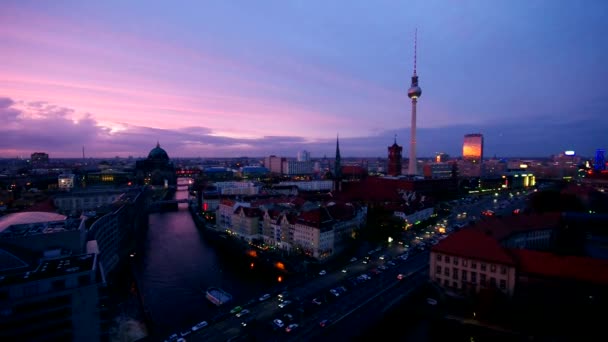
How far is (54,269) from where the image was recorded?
9.32m

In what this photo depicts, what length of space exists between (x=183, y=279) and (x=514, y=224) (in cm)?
1983

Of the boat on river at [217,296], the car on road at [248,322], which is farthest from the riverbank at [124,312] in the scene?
the car on road at [248,322]

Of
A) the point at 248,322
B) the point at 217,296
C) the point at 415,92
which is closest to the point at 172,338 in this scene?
the point at 248,322

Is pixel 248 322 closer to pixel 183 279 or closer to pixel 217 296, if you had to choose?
pixel 217 296

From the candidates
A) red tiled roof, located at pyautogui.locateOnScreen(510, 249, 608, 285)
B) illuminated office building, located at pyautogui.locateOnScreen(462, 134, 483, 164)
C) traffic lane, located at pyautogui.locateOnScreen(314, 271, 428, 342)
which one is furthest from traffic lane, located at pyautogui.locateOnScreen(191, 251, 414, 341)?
illuminated office building, located at pyautogui.locateOnScreen(462, 134, 483, 164)

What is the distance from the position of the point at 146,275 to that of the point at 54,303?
33.3 feet

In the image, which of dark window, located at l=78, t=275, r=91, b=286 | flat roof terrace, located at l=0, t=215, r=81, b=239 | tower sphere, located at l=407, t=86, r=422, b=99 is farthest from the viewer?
tower sphere, located at l=407, t=86, r=422, b=99

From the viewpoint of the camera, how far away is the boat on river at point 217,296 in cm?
1477

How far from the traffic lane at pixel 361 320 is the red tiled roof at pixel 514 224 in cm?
628

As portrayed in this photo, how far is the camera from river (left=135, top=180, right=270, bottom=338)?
13826mm

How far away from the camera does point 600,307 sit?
447 inches

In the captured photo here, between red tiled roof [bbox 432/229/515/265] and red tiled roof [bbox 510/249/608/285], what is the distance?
766mm

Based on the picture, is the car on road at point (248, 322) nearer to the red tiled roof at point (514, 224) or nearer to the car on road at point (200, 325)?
the car on road at point (200, 325)

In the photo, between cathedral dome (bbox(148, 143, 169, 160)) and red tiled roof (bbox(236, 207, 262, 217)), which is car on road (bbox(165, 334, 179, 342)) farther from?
cathedral dome (bbox(148, 143, 169, 160))
